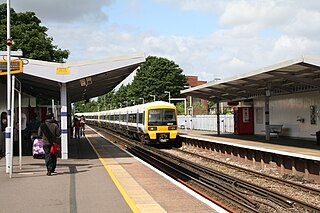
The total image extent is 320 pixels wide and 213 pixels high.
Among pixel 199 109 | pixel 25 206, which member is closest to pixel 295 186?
pixel 25 206

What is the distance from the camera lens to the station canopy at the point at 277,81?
16.0 meters

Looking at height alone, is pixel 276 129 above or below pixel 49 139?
below

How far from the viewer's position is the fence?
37888 millimetres

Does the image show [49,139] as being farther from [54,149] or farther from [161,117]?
[161,117]

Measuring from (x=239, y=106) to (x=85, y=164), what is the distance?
1948 cm

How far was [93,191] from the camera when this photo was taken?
917 centimetres

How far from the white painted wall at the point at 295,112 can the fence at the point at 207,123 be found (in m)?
9.52

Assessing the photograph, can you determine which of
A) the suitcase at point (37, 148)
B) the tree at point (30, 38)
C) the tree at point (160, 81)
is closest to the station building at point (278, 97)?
the suitcase at point (37, 148)

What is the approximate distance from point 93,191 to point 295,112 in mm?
17685

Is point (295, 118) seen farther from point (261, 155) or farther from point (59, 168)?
point (59, 168)

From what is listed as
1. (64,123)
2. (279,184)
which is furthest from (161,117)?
(279,184)

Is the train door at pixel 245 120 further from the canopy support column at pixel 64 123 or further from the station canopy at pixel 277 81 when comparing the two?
the canopy support column at pixel 64 123

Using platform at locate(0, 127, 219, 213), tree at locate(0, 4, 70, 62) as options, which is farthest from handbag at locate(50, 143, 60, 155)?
tree at locate(0, 4, 70, 62)

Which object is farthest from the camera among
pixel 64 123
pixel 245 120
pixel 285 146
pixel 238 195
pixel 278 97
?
pixel 245 120
